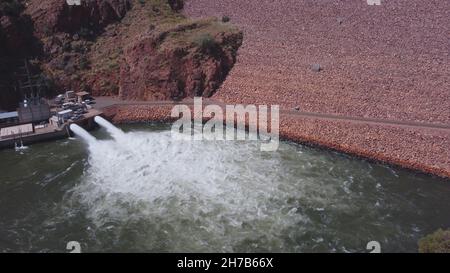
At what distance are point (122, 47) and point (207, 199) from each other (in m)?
29.7

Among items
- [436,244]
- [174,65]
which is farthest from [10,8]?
[436,244]

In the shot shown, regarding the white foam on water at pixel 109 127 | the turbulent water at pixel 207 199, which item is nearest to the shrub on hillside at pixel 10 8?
the white foam on water at pixel 109 127

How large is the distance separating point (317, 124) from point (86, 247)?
77.9ft

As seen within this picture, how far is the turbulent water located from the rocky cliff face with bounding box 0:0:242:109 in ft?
37.4

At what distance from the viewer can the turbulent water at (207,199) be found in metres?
26.3

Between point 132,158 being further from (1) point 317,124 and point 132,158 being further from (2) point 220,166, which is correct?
(1) point 317,124

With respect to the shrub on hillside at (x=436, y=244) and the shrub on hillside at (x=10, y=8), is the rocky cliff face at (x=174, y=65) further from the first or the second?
the shrub on hillside at (x=436, y=244)

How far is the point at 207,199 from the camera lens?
30.3 meters

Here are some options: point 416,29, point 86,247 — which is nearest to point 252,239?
point 86,247

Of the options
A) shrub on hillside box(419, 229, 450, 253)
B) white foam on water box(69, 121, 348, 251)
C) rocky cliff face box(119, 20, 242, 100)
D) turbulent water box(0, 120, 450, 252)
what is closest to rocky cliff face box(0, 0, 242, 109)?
rocky cliff face box(119, 20, 242, 100)

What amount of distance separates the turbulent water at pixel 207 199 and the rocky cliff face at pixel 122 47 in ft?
37.4

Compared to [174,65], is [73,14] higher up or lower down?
higher up

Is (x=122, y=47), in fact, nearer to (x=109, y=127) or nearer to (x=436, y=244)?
(x=109, y=127)

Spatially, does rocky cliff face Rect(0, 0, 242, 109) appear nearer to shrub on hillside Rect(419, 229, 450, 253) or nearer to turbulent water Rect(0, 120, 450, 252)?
turbulent water Rect(0, 120, 450, 252)
